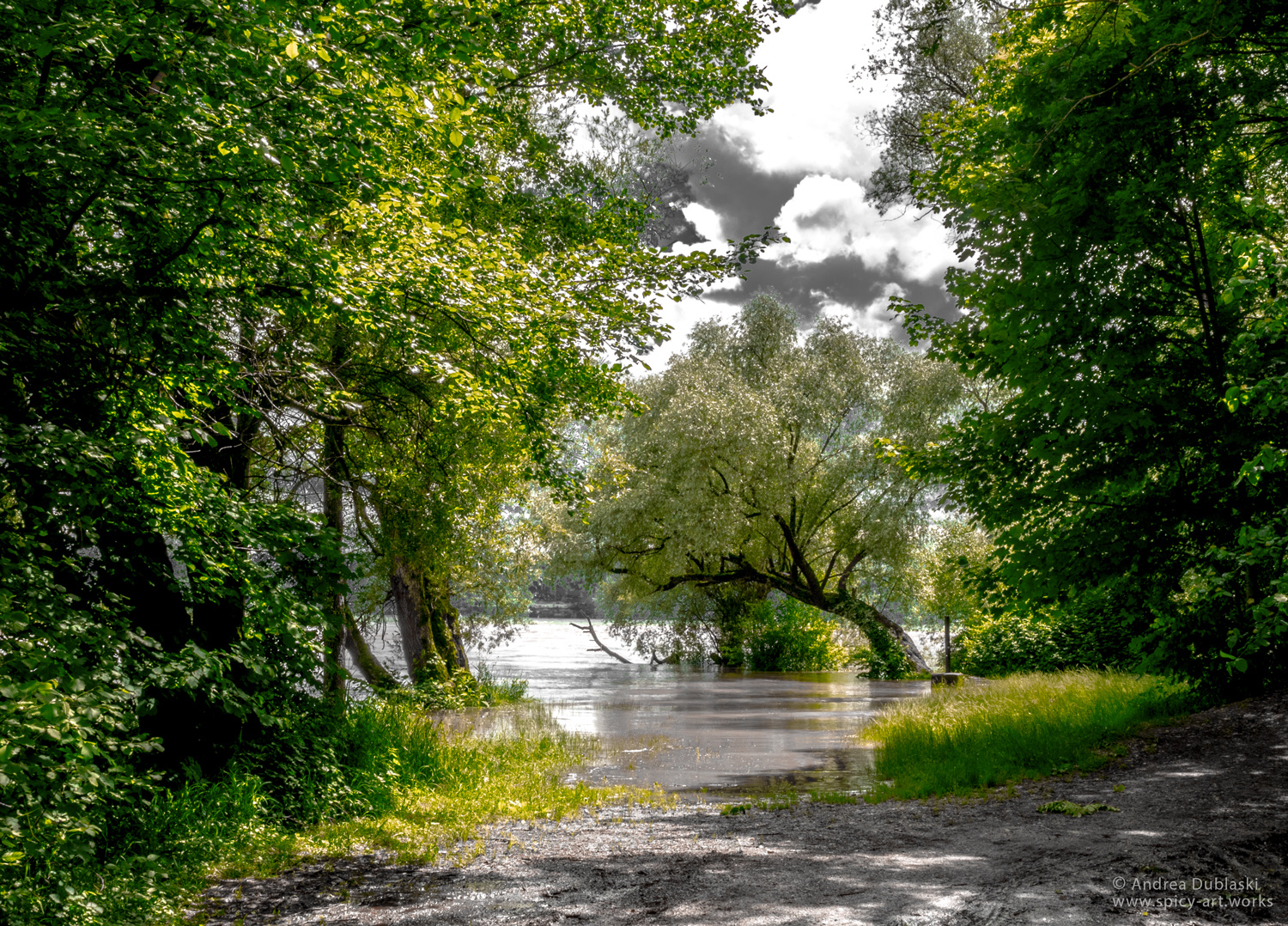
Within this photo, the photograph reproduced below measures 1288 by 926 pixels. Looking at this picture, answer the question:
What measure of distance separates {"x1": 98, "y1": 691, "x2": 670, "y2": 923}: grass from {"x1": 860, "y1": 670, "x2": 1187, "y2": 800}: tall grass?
334cm

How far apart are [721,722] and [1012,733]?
691cm

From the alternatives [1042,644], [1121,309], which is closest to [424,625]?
[1121,309]

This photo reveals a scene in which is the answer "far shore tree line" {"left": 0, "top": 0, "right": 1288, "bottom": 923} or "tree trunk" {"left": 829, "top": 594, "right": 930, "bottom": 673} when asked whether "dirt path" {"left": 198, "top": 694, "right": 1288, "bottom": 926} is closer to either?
"far shore tree line" {"left": 0, "top": 0, "right": 1288, "bottom": 923}

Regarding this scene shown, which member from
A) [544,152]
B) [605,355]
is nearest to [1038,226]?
[605,355]

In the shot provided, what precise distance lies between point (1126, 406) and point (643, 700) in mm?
15226

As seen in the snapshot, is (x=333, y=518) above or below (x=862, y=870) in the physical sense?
above

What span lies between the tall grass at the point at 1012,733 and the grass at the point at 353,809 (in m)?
3.34

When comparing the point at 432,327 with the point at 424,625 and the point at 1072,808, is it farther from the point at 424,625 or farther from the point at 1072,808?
the point at 424,625

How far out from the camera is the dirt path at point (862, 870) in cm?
514

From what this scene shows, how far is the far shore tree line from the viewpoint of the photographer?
15.6 ft

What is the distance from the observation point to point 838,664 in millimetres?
34844

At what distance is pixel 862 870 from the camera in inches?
241

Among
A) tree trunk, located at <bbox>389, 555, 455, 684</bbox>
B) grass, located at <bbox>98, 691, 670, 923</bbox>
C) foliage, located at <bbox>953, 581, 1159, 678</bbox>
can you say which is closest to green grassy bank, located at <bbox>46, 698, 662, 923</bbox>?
grass, located at <bbox>98, 691, 670, 923</bbox>

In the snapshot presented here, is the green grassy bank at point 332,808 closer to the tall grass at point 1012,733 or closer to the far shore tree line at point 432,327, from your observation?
the far shore tree line at point 432,327
